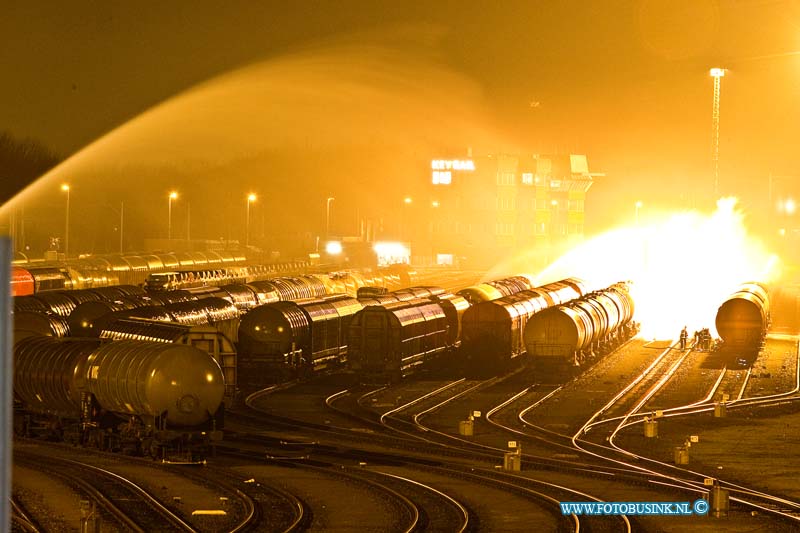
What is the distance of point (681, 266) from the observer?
12175cm

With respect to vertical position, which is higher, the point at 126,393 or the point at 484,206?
the point at 484,206

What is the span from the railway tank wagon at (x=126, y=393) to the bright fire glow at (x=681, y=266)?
63948mm

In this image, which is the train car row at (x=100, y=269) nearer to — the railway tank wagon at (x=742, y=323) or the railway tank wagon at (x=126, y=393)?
the railway tank wagon at (x=126, y=393)

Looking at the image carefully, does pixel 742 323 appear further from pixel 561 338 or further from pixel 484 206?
pixel 484 206

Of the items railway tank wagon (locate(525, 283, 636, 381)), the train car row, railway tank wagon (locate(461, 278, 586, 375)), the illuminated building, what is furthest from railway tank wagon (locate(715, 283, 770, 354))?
the illuminated building

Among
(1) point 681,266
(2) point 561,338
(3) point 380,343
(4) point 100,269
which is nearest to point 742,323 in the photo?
(2) point 561,338

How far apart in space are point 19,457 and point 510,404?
2012 centimetres

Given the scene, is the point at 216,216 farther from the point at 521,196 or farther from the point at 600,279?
the point at 600,279

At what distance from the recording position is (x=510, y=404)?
4375 cm

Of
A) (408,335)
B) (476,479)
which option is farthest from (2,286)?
(408,335)

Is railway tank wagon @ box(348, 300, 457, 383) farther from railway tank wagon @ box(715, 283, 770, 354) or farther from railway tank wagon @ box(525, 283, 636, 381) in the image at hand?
railway tank wagon @ box(715, 283, 770, 354)

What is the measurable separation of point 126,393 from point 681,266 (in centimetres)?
9994

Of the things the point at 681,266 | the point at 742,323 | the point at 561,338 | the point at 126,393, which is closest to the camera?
the point at 126,393

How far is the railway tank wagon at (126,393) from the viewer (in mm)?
29203
